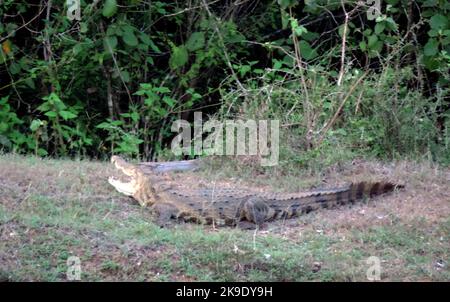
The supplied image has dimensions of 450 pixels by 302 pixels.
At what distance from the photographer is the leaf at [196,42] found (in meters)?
10.0

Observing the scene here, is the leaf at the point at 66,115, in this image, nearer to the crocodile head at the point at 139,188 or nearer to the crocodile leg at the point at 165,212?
the crocodile head at the point at 139,188

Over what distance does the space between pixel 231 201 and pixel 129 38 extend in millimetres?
3916

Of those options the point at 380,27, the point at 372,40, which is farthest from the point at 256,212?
the point at 372,40

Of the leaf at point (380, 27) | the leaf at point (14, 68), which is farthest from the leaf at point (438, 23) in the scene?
the leaf at point (14, 68)

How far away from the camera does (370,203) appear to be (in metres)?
6.78

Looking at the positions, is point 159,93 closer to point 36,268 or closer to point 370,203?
point 370,203

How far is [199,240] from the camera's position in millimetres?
5668

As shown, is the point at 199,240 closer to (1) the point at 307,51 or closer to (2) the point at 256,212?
(2) the point at 256,212

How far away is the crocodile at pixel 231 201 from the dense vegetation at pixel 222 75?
3.49 feet

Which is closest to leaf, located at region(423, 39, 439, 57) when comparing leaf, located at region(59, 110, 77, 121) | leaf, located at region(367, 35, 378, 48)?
leaf, located at region(367, 35, 378, 48)

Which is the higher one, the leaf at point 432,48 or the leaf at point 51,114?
the leaf at point 432,48

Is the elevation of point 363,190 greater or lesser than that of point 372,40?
lesser
